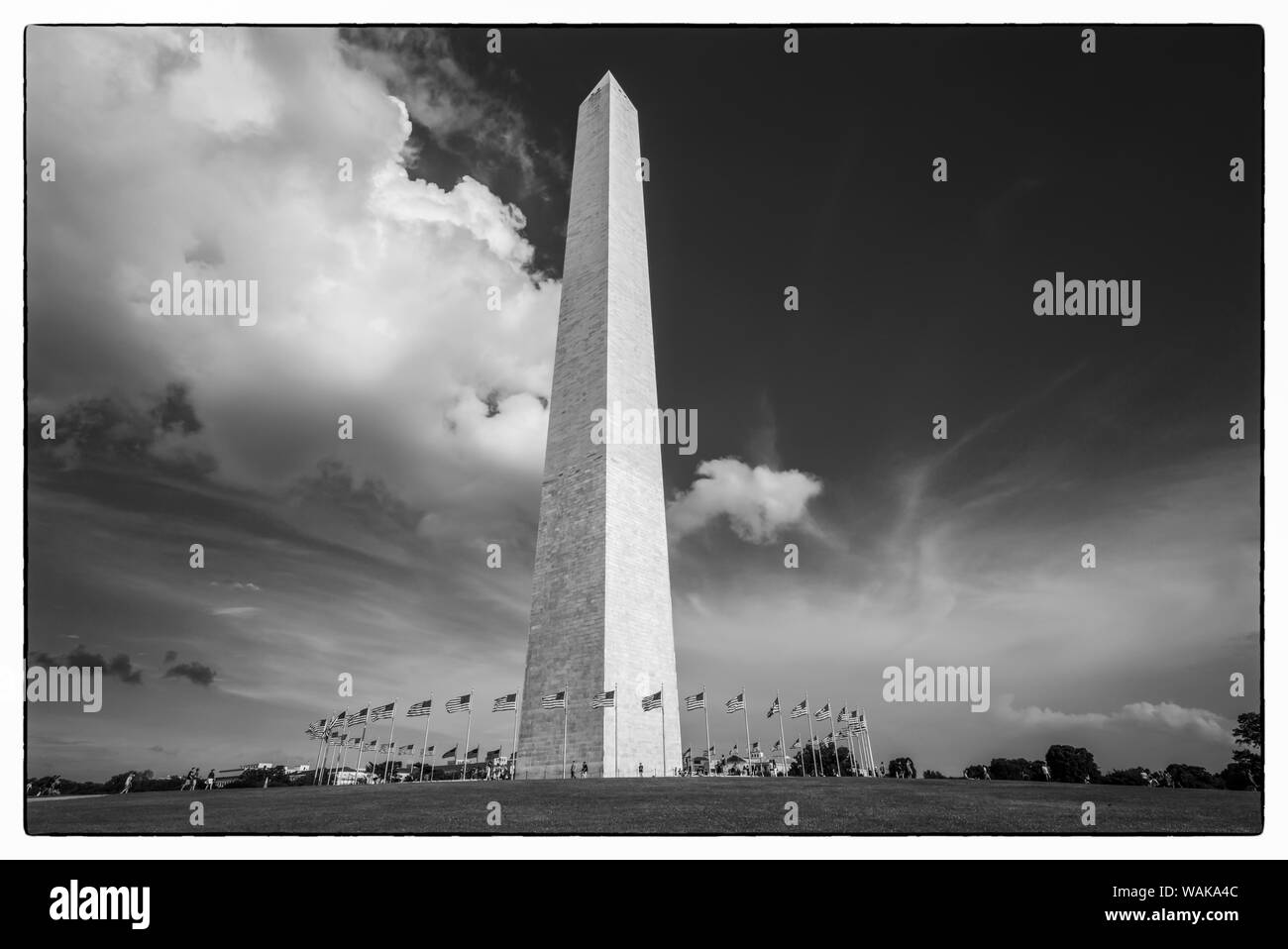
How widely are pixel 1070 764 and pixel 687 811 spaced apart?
121 ft

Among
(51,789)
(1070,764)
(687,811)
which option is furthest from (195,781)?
(1070,764)

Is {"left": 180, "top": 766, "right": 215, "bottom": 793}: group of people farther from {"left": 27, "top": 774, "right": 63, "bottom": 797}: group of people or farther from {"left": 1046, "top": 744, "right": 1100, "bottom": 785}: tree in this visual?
{"left": 1046, "top": 744, "right": 1100, "bottom": 785}: tree

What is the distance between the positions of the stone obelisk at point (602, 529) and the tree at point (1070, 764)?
2252 centimetres

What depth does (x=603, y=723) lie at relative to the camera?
33.2 m

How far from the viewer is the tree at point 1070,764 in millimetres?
44562

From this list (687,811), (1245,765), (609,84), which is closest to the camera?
(687,811)

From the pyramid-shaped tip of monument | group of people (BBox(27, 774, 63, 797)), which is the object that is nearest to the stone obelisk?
the pyramid-shaped tip of monument

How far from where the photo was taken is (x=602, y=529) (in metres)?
35.8

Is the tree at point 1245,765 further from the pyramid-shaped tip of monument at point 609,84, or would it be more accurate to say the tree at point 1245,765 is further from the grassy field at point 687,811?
the pyramid-shaped tip of monument at point 609,84

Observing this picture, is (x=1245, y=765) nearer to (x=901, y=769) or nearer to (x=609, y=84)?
(x=901, y=769)

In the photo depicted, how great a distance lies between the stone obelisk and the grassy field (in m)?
9.08
